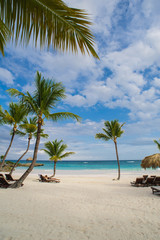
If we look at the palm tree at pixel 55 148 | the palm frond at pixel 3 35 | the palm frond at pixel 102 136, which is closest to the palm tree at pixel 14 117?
the palm tree at pixel 55 148

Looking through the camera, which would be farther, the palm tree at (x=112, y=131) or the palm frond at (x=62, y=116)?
the palm tree at (x=112, y=131)

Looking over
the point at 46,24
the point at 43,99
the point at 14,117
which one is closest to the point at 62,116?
the point at 43,99

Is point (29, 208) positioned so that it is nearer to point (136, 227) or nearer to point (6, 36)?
point (136, 227)

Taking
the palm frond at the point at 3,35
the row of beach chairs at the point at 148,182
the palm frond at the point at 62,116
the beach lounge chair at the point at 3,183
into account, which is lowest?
the row of beach chairs at the point at 148,182

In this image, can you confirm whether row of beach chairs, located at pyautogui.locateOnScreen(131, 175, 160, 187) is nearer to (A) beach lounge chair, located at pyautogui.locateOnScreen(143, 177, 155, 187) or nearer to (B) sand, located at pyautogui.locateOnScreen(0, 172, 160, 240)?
(A) beach lounge chair, located at pyautogui.locateOnScreen(143, 177, 155, 187)

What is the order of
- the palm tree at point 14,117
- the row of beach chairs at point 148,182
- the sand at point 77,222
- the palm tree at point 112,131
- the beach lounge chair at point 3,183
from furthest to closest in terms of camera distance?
the palm tree at point 112,131 < the palm tree at point 14,117 < the row of beach chairs at point 148,182 < the beach lounge chair at point 3,183 < the sand at point 77,222

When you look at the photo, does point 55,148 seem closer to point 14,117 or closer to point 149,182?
point 14,117

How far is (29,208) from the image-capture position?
Answer: 4824 millimetres

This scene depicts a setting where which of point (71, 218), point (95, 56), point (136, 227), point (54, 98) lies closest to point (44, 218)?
point (71, 218)

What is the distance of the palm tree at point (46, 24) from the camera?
175cm

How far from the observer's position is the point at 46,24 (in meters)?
1.94

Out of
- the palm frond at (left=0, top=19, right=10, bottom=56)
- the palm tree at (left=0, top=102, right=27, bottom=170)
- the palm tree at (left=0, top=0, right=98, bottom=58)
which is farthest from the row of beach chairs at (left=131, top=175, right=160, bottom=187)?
the palm frond at (left=0, top=19, right=10, bottom=56)

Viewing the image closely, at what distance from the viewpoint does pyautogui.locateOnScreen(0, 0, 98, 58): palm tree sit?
1.75 m

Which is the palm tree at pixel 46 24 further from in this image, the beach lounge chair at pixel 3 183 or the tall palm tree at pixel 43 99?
the beach lounge chair at pixel 3 183
